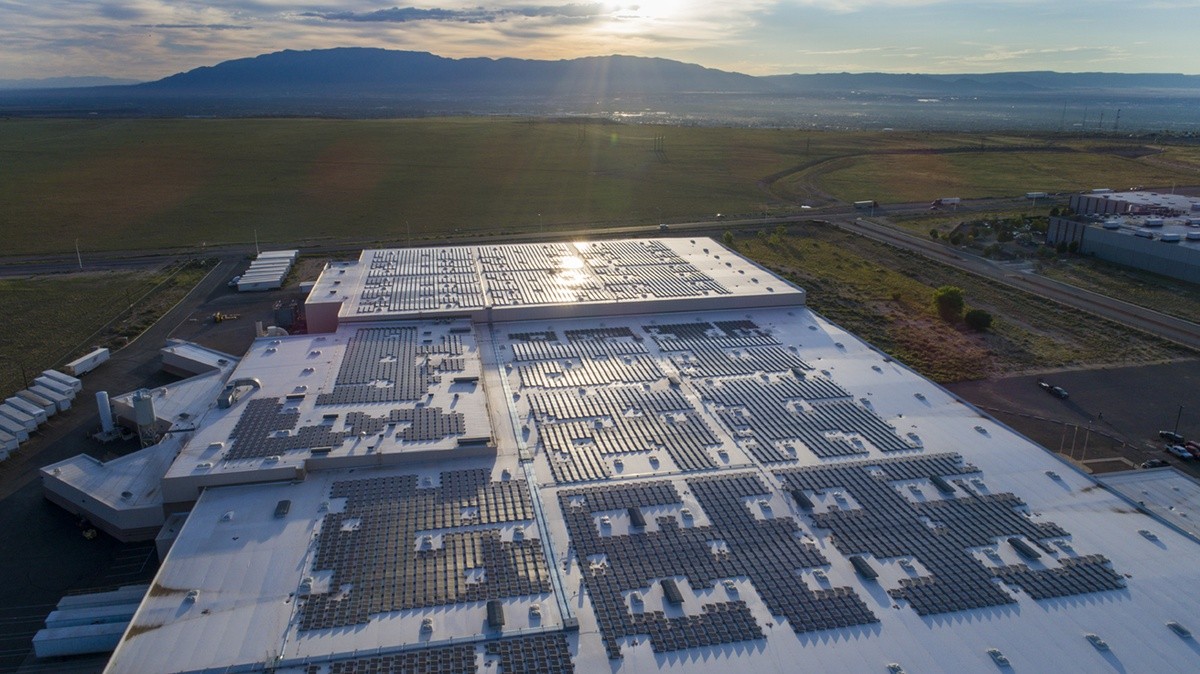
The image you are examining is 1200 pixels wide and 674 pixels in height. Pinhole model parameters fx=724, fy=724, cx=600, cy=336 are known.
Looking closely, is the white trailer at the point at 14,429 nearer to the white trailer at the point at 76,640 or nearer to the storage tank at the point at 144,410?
the storage tank at the point at 144,410

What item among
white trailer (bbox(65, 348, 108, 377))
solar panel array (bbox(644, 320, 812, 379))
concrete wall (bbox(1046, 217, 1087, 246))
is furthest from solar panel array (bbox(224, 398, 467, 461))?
concrete wall (bbox(1046, 217, 1087, 246))

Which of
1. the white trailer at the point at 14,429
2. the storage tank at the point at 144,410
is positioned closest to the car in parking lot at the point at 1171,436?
the storage tank at the point at 144,410

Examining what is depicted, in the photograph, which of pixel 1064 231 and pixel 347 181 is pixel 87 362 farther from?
pixel 1064 231

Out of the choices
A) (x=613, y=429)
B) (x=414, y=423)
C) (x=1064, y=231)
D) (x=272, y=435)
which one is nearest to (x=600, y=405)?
(x=613, y=429)

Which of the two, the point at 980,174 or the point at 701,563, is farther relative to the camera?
the point at 980,174

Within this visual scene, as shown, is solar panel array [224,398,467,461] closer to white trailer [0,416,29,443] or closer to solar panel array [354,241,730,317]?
solar panel array [354,241,730,317]

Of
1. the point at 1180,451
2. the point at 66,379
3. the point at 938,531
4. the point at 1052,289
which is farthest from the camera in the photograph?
the point at 1052,289
